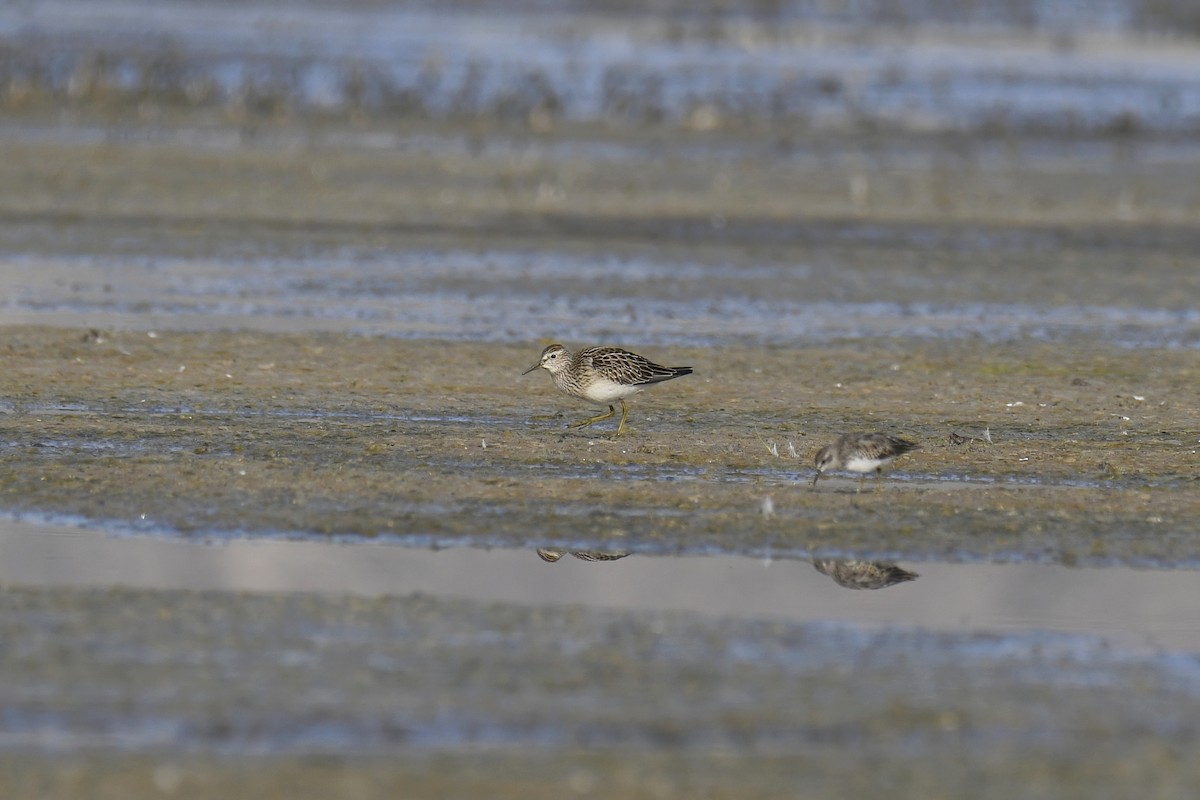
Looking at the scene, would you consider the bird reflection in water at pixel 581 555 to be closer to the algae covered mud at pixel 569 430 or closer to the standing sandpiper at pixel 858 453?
the algae covered mud at pixel 569 430

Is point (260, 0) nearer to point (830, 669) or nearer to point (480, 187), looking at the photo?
point (480, 187)

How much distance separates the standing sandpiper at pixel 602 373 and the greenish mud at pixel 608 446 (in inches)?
11.7

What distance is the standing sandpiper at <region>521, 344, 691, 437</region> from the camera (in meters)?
13.1

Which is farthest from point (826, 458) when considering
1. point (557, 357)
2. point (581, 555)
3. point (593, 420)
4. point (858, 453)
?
point (557, 357)

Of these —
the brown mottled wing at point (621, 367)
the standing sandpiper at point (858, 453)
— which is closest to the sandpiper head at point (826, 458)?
the standing sandpiper at point (858, 453)

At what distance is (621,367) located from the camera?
13.1 meters

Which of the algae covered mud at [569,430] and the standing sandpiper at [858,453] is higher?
the standing sandpiper at [858,453]

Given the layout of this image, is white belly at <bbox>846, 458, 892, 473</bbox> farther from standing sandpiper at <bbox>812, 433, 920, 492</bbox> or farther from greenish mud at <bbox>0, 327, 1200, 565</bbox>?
greenish mud at <bbox>0, 327, 1200, 565</bbox>

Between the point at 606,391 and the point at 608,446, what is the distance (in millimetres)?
465

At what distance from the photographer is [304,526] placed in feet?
34.2

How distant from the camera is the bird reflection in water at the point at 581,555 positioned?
1014 cm

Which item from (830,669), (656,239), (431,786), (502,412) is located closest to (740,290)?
(656,239)

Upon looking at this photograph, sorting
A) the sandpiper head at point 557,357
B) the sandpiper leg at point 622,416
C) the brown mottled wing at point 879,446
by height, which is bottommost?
the sandpiper leg at point 622,416

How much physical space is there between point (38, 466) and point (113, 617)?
318 centimetres
